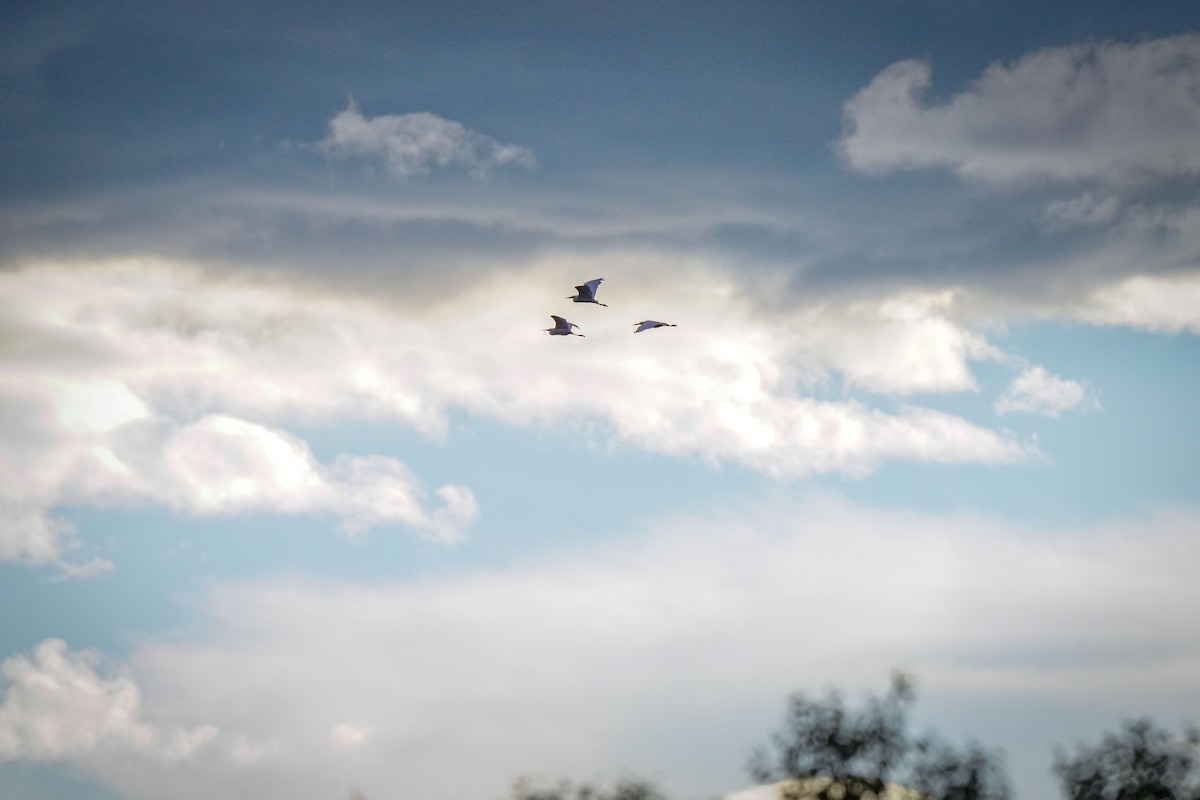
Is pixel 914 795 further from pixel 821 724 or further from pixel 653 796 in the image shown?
pixel 653 796

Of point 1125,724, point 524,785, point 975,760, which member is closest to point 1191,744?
point 1125,724

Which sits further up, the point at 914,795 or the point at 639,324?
the point at 639,324

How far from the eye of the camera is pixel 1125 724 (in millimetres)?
41844

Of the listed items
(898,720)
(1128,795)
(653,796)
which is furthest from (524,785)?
(1128,795)

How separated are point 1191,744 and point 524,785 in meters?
21.9

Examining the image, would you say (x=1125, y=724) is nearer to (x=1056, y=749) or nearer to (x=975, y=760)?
(x=1056, y=749)

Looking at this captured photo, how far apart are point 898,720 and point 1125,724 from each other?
25.6 ft

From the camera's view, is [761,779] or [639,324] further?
[639,324]

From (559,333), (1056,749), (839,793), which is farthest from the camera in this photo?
(559,333)

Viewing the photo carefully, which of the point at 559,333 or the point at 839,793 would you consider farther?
the point at 559,333

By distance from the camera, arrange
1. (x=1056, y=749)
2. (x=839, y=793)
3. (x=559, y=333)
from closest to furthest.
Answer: (x=839, y=793) → (x=1056, y=749) → (x=559, y=333)

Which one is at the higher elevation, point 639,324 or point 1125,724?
point 639,324

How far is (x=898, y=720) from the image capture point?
41156 mm

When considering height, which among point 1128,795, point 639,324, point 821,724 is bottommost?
point 1128,795
